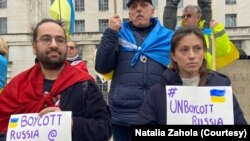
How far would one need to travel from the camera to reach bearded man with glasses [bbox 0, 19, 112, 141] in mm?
3572

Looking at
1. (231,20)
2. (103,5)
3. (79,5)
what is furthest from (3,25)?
(231,20)

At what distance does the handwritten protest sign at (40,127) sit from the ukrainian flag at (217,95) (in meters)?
0.90

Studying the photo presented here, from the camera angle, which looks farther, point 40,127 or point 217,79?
point 217,79

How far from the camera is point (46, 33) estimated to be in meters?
3.66

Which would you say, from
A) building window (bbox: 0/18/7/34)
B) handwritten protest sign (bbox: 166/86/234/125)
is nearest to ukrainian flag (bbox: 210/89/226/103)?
handwritten protest sign (bbox: 166/86/234/125)

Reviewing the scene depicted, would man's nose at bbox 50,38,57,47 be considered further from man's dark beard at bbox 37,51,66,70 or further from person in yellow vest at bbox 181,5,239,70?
person in yellow vest at bbox 181,5,239,70

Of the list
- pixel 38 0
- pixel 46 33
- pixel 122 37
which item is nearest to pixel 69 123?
pixel 46 33

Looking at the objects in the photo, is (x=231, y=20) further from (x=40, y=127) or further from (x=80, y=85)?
(x=40, y=127)

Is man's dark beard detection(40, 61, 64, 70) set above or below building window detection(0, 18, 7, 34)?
below

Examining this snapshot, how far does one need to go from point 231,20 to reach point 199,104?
5366 cm

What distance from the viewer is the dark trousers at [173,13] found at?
7.67m

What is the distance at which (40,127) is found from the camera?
11.4 feet

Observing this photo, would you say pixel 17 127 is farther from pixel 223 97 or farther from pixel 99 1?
pixel 99 1

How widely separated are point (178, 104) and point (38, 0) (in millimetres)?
53263
